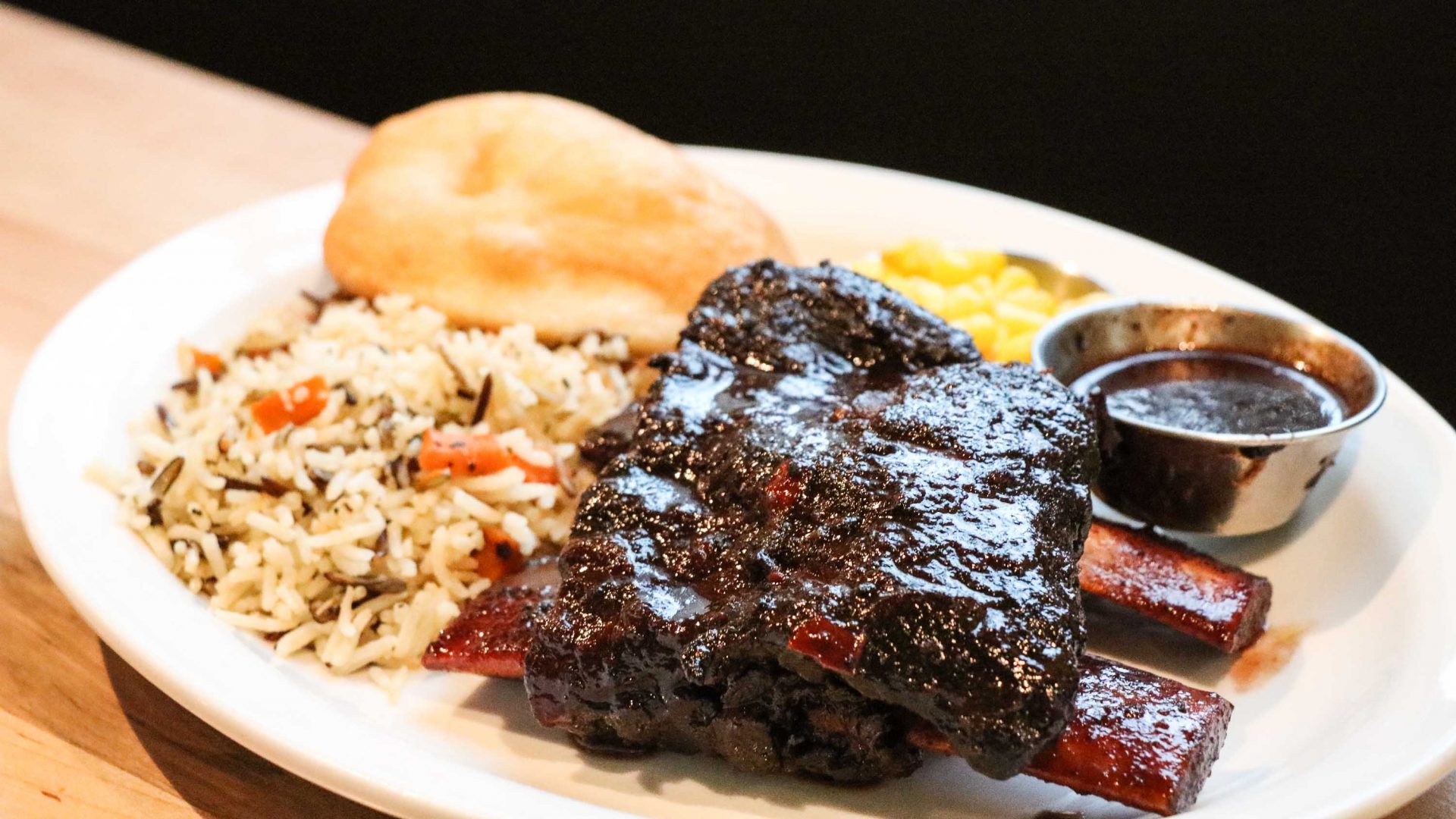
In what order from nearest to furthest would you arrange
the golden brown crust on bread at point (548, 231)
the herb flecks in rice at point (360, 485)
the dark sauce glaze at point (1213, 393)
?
1. the herb flecks in rice at point (360, 485)
2. the dark sauce glaze at point (1213, 393)
3. the golden brown crust on bread at point (548, 231)

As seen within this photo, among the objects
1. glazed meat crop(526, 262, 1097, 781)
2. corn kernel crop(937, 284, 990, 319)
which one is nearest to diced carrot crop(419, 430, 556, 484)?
glazed meat crop(526, 262, 1097, 781)

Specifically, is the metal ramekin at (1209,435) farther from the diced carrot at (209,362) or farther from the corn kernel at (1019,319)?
the diced carrot at (209,362)

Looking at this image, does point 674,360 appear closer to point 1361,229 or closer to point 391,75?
point 1361,229

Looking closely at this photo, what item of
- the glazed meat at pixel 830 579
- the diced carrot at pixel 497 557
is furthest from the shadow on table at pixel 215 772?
the diced carrot at pixel 497 557

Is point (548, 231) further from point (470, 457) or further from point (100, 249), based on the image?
point (100, 249)

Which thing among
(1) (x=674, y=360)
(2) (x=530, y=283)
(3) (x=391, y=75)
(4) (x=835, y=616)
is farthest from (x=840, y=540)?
(3) (x=391, y=75)

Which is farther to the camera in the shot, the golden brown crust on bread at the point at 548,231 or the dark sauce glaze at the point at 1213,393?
the golden brown crust on bread at the point at 548,231
